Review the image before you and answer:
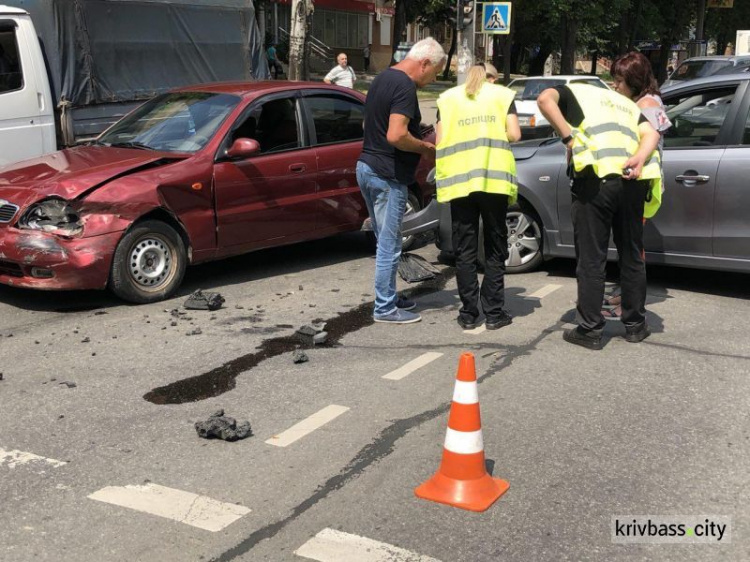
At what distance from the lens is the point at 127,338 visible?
619 centimetres

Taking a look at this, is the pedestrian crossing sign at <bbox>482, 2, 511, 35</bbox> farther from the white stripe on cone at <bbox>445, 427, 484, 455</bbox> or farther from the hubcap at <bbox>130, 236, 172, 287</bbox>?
the white stripe on cone at <bbox>445, 427, 484, 455</bbox>

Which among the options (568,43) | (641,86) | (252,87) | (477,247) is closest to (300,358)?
(477,247)

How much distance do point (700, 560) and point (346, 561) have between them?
131 cm

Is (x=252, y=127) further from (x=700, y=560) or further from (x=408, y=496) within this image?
(x=700, y=560)

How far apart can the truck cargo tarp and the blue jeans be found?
6012 millimetres

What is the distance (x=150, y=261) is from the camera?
7.10 metres

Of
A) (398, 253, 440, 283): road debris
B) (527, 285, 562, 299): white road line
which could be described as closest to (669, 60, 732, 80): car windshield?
(527, 285, 562, 299): white road line

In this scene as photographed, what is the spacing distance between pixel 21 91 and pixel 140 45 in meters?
2.73

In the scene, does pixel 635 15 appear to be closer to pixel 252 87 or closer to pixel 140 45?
pixel 140 45

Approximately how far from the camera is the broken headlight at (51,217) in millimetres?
6758

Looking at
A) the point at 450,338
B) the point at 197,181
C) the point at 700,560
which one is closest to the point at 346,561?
the point at 700,560

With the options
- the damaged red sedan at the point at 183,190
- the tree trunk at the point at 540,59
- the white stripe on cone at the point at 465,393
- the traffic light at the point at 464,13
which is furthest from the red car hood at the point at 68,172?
the tree trunk at the point at 540,59

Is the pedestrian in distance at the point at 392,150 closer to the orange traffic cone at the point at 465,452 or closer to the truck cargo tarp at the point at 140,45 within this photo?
the orange traffic cone at the point at 465,452

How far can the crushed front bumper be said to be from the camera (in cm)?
665
